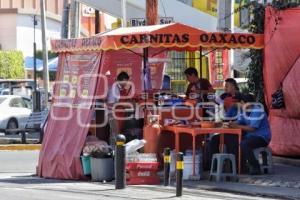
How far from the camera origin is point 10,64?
→ 205ft

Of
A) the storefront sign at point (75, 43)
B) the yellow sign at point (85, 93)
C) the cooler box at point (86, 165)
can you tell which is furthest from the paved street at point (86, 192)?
A: the storefront sign at point (75, 43)

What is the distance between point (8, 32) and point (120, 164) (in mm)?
61667

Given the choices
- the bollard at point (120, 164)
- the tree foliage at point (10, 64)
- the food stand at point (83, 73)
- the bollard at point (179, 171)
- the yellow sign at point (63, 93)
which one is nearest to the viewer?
the bollard at point (179, 171)

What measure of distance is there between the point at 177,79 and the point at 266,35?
4.32 m

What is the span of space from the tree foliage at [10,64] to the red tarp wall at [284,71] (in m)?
46.9

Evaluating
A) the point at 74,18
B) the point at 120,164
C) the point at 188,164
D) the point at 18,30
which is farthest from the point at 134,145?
the point at 18,30

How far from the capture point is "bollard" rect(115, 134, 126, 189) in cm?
1298

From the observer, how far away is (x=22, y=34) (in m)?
72.9

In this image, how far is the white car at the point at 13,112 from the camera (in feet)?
99.9

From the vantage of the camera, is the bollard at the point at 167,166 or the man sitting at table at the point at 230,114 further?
the man sitting at table at the point at 230,114

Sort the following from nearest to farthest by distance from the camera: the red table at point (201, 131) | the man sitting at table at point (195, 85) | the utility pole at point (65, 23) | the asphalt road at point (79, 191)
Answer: the asphalt road at point (79, 191)
the red table at point (201, 131)
the man sitting at table at point (195, 85)
the utility pole at point (65, 23)

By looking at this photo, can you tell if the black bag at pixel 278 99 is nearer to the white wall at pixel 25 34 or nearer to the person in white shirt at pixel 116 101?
the person in white shirt at pixel 116 101

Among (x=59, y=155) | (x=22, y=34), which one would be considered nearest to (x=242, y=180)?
(x=59, y=155)

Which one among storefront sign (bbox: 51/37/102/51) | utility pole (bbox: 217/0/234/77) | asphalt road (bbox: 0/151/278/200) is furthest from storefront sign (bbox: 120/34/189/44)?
utility pole (bbox: 217/0/234/77)
